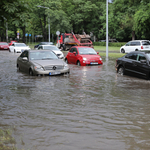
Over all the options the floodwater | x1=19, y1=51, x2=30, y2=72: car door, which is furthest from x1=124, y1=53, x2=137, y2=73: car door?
x1=19, y1=51, x2=30, y2=72: car door

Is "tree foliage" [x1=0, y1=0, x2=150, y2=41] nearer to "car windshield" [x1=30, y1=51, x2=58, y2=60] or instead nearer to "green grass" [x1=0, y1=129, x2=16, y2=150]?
"car windshield" [x1=30, y1=51, x2=58, y2=60]

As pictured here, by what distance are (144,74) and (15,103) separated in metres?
7.06

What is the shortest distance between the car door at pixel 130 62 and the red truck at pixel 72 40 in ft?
85.2

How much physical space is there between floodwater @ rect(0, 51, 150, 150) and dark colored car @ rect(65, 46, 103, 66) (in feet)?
29.0

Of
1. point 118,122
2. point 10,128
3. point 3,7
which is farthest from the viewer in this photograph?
point 3,7

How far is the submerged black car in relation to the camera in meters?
13.5

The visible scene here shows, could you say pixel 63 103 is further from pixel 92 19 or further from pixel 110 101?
pixel 92 19

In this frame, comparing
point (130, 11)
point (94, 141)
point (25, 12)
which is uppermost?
point (130, 11)

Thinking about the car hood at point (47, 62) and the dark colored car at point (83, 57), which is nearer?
the car hood at point (47, 62)

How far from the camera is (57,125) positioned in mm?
6164

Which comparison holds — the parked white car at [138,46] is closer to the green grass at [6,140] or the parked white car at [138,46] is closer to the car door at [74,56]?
the car door at [74,56]

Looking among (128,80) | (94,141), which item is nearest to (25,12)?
(128,80)

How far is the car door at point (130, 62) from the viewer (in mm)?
14405

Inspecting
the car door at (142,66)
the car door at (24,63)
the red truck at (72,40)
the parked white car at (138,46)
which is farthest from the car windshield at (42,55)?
the red truck at (72,40)
